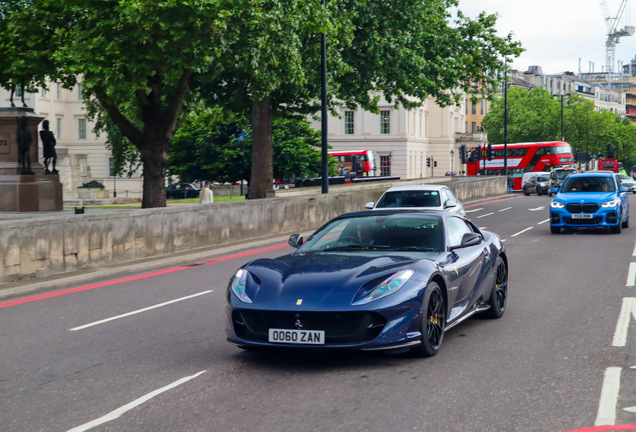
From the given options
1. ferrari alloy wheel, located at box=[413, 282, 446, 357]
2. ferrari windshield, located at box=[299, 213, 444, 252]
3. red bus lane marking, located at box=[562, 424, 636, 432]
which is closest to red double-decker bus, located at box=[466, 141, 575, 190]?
ferrari windshield, located at box=[299, 213, 444, 252]

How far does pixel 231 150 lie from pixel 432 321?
4454 centimetres

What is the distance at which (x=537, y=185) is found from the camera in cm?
5509

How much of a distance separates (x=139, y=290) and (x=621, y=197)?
14.6 m

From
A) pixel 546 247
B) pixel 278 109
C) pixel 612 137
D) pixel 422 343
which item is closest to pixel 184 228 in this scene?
pixel 546 247

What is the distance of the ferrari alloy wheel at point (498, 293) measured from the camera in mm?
8750

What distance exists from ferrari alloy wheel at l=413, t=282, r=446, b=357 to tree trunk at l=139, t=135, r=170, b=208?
1965cm

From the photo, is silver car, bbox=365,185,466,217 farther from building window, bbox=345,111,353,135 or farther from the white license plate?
building window, bbox=345,111,353,135

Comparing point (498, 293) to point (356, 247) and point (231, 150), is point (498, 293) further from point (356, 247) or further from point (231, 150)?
point (231, 150)

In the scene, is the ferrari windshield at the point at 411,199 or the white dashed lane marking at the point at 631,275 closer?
the white dashed lane marking at the point at 631,275

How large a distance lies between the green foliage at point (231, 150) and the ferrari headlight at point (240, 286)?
Result: 41.6 m

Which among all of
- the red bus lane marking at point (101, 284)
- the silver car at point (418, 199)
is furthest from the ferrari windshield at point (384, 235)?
the silver car at point (418, 199)

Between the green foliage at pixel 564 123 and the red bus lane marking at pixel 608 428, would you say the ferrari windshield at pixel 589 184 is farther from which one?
the green foliage at pixel 564 123

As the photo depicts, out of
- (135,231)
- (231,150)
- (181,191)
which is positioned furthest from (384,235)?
(181,191)

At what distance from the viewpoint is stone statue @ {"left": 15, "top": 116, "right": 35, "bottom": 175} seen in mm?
24906
